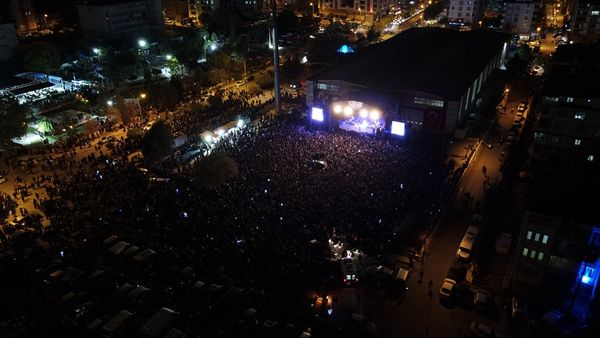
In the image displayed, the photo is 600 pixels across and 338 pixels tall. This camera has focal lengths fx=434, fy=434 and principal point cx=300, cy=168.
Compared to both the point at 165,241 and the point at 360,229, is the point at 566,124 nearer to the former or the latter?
the point at 360,229

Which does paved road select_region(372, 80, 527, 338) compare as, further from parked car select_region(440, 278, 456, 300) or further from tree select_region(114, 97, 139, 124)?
tree select_region(114, 97, 139, 124)

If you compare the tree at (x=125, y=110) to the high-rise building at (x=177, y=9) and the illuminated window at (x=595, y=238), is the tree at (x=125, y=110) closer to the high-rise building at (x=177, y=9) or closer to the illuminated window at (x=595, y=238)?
the illuminated window at (x=595, y=238)

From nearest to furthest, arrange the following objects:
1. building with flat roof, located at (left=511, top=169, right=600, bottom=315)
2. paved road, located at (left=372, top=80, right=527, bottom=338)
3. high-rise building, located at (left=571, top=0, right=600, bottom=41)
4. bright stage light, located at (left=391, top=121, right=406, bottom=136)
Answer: building with flat roof, located at (left=511, top=169, right=600, bottom=315) < paved road, located at (left=372, top=80, right=527, bottom=338) < bright stage light, located at (left=391, top=121, right=406, bottom=136) < high-rise building, located at (left=571, top=0, right=600, bottom=41)

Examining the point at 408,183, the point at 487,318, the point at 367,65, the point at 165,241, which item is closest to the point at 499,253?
the point at 487,318

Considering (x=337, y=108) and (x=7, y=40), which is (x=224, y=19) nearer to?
(x=7, y=40)

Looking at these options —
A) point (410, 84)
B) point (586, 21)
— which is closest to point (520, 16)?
point (586, 21)

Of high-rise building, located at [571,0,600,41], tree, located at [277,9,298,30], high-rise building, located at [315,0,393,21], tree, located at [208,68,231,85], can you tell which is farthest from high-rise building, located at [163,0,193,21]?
high-rise building, located at [571,0,600,41]
